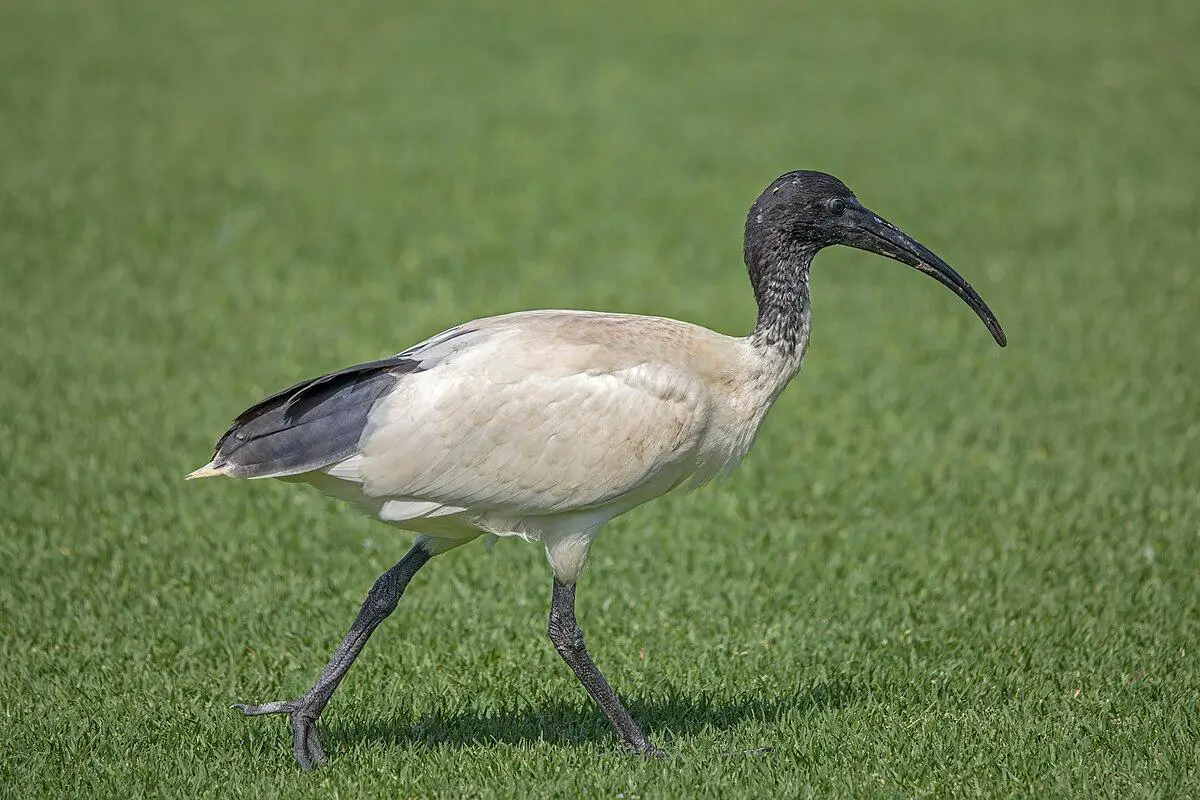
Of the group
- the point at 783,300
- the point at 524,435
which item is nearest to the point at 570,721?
the point at 524,435

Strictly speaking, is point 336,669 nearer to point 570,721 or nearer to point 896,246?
point 570,721

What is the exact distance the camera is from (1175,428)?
9219mm

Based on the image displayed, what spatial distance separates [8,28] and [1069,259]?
1446 cm

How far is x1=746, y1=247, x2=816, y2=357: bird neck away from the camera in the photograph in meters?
5.45

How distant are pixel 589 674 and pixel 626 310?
6.43 metres

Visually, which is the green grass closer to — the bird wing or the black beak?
the bird wing

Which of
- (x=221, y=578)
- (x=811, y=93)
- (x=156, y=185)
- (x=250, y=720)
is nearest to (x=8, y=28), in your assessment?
(x=156, y=185)

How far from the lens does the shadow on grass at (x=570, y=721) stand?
5.54 m

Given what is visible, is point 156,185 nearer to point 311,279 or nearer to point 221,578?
point 311,279

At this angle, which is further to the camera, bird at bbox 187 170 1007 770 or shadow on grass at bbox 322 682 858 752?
shadow on grass at bbox 322 682 858 752

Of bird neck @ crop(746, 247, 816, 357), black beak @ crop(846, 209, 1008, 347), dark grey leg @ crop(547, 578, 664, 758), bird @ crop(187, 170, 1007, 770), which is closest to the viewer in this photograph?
bird @ crop(187, 170, 1007, 770)

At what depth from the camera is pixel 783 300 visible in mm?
5469

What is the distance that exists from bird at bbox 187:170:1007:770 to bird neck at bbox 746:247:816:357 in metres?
0.01

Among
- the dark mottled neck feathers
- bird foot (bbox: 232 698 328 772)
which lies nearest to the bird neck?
the dark mottled neck feathers
